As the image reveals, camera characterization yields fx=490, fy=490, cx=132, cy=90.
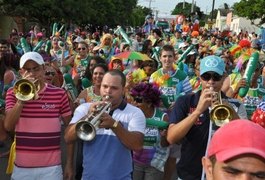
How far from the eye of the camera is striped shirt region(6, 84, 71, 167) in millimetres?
4027

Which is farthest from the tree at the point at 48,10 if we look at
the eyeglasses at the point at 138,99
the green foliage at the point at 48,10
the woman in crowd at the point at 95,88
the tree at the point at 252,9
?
the eyeglasses at the point at 138,99

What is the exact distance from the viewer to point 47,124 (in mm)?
4055

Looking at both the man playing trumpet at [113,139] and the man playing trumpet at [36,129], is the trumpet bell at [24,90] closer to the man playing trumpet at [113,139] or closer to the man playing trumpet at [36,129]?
the man playing trumpet at [36,129]

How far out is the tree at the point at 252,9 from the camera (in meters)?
45.8

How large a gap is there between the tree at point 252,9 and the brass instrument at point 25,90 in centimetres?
4291

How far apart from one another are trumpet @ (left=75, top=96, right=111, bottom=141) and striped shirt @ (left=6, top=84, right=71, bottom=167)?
603 millimetres

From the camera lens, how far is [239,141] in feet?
5.72

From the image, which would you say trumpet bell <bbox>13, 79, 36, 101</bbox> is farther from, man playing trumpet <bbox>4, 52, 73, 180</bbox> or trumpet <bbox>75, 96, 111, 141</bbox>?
trumpet <bbox>75, 96, 111, 141</bbox>

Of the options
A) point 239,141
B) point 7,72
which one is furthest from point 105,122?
point 7,72

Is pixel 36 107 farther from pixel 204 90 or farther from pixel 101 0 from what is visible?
pixel 101 0

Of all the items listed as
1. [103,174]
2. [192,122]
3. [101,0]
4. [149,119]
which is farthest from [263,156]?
[101,0]

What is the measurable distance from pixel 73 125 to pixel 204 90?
1.01 m

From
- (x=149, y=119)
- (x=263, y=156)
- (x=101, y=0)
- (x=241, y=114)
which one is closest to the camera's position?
(x=263, y=156)

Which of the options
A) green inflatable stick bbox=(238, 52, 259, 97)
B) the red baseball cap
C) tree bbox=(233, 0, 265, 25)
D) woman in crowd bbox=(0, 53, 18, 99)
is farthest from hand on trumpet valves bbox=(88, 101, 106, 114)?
tree bbox=(233, 0, 265, 25)
